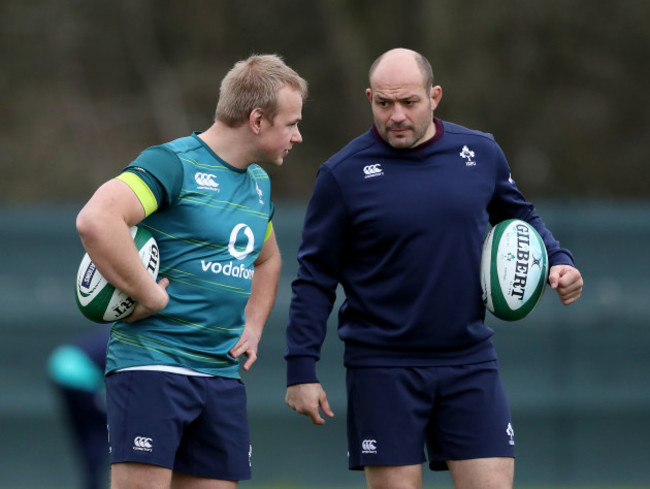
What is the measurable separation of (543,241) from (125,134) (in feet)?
41.3

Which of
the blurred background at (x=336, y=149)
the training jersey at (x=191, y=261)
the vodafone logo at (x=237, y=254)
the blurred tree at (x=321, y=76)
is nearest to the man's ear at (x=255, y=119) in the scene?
the training jersey at (x=191, y=261)

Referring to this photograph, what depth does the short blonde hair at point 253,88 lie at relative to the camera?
4434mm

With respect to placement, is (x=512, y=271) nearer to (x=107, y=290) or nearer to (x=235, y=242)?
(x=235, y=242)

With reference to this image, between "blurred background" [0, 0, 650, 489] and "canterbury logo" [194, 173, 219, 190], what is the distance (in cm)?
513

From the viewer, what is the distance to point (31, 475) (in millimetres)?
9602

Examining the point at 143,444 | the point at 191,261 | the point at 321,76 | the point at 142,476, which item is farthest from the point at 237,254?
the point at 321,76

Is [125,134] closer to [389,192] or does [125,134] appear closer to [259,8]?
[259,8]

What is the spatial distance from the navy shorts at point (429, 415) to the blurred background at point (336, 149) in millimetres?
4835

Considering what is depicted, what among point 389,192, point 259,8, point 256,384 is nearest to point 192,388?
point 389,192

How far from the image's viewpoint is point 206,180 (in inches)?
172

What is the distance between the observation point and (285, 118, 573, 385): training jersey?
463 centimetres

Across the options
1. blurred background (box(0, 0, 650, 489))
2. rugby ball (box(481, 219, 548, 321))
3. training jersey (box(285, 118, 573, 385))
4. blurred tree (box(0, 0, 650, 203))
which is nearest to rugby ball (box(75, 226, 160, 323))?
training jersey (box(285, 118, 573, 385))

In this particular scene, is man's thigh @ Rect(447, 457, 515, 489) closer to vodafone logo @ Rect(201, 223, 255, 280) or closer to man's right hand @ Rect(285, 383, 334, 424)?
man's right hand @ Rect(285, 383, 334, 424)

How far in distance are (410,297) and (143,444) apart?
3.97ft
